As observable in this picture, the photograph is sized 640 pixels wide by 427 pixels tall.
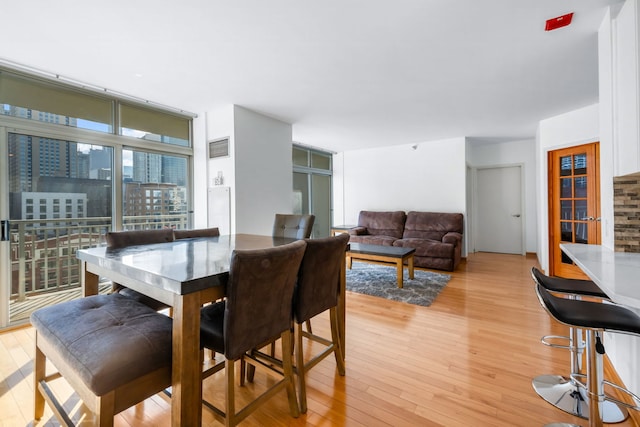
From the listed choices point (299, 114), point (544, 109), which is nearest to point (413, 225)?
point (544, 109)

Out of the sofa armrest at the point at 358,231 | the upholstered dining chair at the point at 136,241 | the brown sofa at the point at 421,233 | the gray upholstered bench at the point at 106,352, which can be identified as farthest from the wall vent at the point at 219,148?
the sofa armrest at the point at 358,231

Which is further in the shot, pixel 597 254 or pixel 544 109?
pixel 544 109

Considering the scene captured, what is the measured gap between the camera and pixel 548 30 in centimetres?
212

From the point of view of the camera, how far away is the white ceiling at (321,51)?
189cm

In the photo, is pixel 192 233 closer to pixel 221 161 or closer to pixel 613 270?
pixel 221 161

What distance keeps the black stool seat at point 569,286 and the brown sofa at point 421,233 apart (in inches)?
110

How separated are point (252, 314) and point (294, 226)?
145 cm

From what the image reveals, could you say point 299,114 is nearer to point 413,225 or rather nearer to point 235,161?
point 235,161

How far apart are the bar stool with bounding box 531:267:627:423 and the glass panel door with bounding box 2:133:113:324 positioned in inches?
164

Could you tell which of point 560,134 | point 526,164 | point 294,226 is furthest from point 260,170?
point 526,164

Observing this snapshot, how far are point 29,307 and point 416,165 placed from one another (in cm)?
620

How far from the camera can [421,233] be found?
17.7 ft

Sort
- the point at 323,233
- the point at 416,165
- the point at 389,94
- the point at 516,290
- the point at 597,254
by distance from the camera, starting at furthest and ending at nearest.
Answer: the point at 323,233
the point at 416,165
the point at 516,290
the point at 389,94
the point at 597,254

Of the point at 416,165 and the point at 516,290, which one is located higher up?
the point at 416,165
